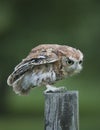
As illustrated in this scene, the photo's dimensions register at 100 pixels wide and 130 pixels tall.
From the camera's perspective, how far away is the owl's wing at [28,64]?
7.48 m

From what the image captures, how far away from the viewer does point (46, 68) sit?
7.61m

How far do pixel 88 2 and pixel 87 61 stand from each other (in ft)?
7.24

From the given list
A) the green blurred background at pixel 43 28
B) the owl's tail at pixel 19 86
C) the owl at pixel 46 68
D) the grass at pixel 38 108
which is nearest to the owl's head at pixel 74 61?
the owl at pixel 46 68

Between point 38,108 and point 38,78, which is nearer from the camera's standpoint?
A: point 38,78

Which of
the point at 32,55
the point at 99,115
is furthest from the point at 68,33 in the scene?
the point at 32,55

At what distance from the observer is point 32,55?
25.2ft

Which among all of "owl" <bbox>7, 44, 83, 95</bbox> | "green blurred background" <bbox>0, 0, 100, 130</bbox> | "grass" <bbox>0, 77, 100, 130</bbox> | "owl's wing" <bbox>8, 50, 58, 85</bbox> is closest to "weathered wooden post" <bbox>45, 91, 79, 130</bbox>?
"owl" <bbox>7, 44, 83, 95</bbox>

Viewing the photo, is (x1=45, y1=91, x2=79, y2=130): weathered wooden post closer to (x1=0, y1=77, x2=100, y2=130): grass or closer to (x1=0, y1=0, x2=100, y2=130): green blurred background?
(x1=0, y1=77, x2=100, y2=130): grass

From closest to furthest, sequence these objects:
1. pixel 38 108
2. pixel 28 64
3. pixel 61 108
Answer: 1. pixel 61 108
2. pixel 28 64
3. pixel 38 108

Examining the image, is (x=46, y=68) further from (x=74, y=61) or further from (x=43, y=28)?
(x=43, y=28)

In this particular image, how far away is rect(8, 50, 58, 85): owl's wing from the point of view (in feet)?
24.5

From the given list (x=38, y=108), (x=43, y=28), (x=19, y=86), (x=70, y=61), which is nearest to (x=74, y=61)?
(x=70, y=61)

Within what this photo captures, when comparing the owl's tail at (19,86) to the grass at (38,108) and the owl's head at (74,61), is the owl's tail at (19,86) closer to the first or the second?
the owl's head at (74,61)

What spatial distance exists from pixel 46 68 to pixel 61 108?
29.2 inches
